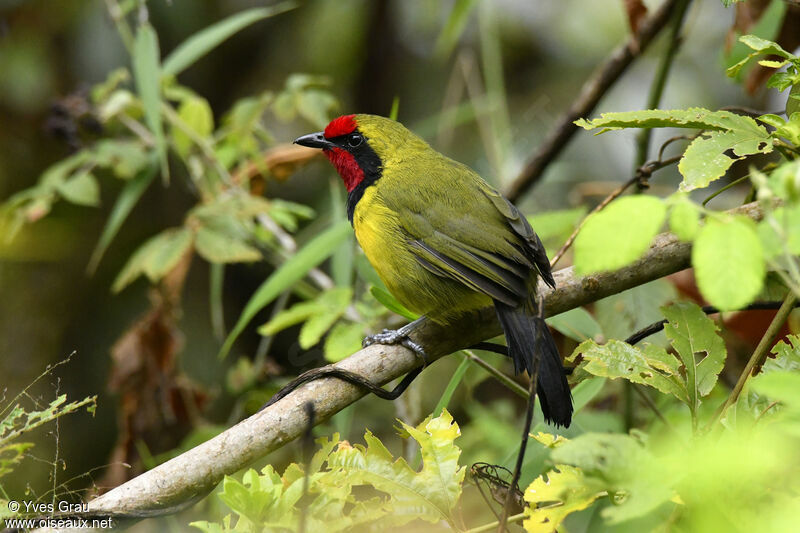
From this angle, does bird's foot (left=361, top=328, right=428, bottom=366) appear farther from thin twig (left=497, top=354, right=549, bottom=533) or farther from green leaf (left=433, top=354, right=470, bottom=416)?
thin twig (left=497, top=354, right=549, bottom=533)

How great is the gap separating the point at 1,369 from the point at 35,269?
76 cm

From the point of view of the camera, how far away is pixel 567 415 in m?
1.91

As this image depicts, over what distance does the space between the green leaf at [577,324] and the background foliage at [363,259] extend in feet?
0.04

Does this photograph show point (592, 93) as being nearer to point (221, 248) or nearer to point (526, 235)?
point (526, 235)

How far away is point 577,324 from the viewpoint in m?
2.43

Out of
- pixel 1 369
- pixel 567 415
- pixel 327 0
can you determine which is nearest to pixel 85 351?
pixel 1 369

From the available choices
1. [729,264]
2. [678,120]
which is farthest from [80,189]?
[729,264]

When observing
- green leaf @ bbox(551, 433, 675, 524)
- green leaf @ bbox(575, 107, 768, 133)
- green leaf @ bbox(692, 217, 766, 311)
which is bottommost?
green leaf @ bbox(551, 433, 675, 524)

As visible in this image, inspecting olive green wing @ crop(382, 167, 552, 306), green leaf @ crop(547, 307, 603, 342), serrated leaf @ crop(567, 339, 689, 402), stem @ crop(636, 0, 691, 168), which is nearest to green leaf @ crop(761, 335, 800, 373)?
serrated leaf @ crop(567, 339, 689, 402)

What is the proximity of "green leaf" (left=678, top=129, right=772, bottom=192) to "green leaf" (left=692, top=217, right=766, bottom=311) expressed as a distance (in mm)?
592

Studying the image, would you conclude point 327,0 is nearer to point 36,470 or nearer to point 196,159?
point 196,159

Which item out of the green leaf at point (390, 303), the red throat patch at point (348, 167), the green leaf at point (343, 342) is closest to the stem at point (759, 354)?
the green leaf at point (390, 303)

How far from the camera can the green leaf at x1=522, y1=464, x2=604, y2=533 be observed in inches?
51.1

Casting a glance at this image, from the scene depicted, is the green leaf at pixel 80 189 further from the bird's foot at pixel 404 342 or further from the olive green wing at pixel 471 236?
the bird's foot at pixel 404 342
